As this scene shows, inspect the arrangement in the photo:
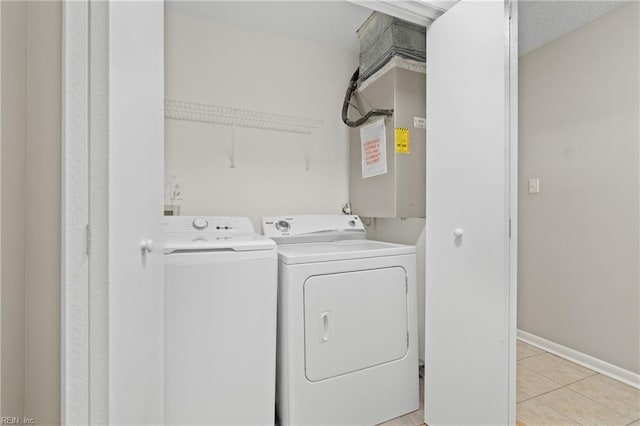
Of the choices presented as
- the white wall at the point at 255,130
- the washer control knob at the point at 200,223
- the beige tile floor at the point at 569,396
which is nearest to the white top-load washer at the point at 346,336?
the washer control knob at the point at 200,223

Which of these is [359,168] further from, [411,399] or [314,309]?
[411,399]

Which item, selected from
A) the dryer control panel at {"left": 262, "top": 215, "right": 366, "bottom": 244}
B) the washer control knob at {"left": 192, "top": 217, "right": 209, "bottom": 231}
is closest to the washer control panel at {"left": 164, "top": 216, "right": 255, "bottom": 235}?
the washer control knob at {"left": 192, "top": 217, "right": 209, "bottom": 231}

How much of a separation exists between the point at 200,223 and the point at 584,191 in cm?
263

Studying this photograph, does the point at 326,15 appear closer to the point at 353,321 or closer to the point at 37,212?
the point at 353,321

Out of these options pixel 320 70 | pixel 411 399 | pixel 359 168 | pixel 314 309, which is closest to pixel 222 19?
pixel 320 70

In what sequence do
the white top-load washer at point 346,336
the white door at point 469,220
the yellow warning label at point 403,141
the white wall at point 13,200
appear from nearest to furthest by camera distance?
the white wall at point 13,200, the white door at point 469,220, the white top-load washer at point 346,336, the yellow warning label at point 403,141

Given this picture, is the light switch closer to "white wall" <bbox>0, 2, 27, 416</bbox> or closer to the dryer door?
the dryer door

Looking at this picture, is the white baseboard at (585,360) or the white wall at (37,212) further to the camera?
the white baseboard at (585,360)

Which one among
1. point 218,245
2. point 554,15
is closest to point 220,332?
point 218,245

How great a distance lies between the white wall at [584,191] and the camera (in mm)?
1938

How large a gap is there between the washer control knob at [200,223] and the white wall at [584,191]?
2.47 metres

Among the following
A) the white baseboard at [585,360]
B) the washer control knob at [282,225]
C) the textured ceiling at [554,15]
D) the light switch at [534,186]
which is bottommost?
the white baseboard at [585,360]

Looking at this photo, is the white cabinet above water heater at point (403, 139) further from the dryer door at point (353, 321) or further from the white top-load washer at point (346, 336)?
the dryer door at point (353, 321)

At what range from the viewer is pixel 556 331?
2262 millimetres
